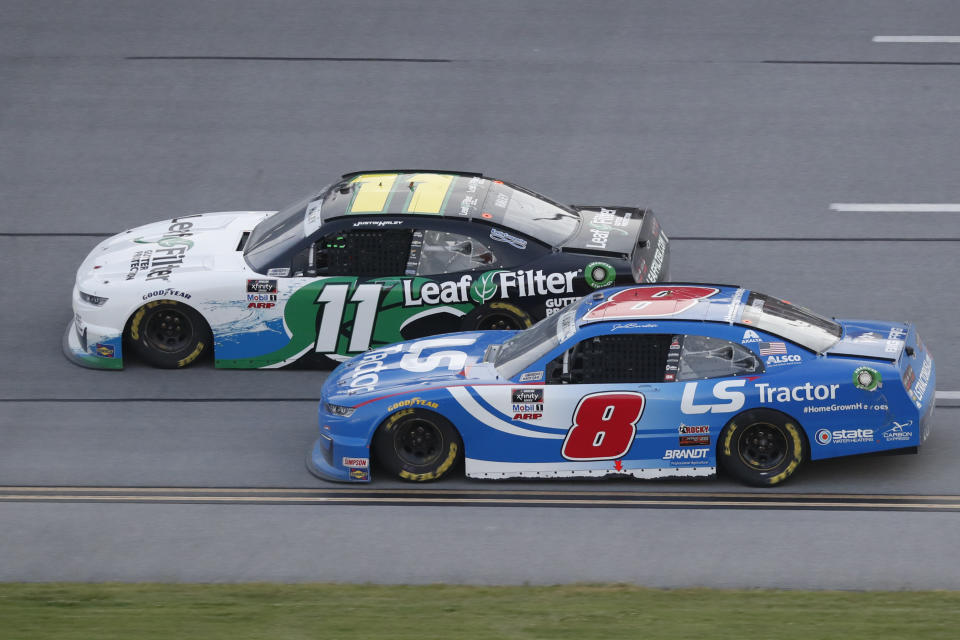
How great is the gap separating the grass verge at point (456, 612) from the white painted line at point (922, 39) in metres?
12.3

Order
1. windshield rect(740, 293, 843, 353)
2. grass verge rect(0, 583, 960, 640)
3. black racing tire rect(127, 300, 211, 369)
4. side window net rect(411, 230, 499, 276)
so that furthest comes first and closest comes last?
black racing tire rect(127, 300, 211, 369) < side window net rect(411, 230, 499, 276) < windshield rect(740, 293, 843, 353) < grass verge rect(0, 583, 960, 640)

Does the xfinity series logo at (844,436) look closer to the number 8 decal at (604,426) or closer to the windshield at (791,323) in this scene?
the windshield at (791,323)

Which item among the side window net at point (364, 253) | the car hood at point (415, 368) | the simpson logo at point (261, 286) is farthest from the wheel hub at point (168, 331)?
the car hood at point (415, 368)

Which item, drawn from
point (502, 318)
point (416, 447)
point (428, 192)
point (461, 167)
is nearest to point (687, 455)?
point (416, 447)

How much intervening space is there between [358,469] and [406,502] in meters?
0.46

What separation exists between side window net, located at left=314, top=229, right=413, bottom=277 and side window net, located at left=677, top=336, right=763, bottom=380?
320 centimetres

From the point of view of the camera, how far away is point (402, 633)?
8.12 metres

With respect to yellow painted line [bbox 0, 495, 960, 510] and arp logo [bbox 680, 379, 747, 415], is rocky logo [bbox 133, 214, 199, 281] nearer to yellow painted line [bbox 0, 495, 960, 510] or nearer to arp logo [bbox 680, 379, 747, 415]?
yellow painted line [bbox 0, 495, 960, 510]

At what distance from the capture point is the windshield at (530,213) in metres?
12.6

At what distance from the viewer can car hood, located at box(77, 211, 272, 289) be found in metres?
12.8

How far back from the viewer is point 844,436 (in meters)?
10.1

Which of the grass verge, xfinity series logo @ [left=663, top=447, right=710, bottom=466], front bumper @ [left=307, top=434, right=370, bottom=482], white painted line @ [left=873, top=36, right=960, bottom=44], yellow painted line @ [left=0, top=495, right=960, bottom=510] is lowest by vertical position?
the grass verge

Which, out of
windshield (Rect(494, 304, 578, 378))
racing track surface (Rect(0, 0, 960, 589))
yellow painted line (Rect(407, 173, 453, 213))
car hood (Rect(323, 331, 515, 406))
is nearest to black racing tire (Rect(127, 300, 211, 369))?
racing track surface (Rect(0, 0, 960, 589))

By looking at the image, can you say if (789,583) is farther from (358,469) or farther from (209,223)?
(209,223)
